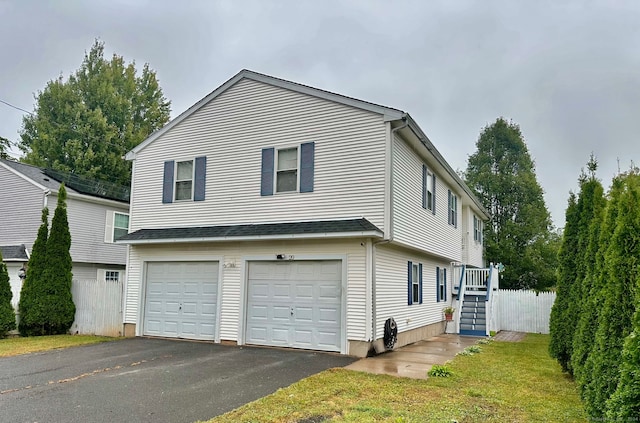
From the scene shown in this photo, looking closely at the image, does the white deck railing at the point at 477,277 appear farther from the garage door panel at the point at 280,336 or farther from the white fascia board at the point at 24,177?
the white fascia board at the point at 24,177

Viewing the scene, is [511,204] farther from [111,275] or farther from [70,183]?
[70,183]

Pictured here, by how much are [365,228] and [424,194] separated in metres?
4.63

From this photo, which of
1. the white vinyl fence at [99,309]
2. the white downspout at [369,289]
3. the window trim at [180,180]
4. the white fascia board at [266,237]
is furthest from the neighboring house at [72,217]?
the white downspout at [369,289]

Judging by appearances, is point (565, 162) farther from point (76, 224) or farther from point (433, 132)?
point (76, 224)

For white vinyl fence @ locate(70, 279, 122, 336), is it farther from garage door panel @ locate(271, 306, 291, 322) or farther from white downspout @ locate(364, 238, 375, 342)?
white downspout @ locate(364, 238, 375, 342)

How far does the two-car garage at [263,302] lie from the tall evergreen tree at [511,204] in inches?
859

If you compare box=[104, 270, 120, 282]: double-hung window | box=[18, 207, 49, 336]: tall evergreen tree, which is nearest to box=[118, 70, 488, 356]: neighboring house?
box=[18, 207, 49, 336]: tall evergreen tree

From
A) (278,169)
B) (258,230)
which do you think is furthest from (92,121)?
(258,230)

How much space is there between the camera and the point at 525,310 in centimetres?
1859

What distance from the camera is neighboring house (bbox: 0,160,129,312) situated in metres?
17.5

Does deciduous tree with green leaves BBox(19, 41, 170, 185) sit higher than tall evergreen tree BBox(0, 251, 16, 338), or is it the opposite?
deciduous tree with green leaves BBox(19, 41, 170, 185)

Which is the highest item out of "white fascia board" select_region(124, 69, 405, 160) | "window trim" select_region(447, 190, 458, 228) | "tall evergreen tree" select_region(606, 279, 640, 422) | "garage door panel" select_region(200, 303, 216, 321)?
"white fascia board" select_region(124, 69, 405, 160)

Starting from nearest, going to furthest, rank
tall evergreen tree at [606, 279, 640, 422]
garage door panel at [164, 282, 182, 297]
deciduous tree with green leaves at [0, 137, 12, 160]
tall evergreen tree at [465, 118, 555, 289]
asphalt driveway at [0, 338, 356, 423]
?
tall evergreen tree at [606, 279, 640, 422] < asphalt driveway at [0, 338, 356, 423] < garage door panel at [164, 282, 182, 297] < deciduous tree with green leaves at [0, 137, 12, 160] < tall evergreen tree at [465, 118, 555, 289]

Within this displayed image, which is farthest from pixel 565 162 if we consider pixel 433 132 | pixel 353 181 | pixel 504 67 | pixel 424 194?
pixel 353 181
